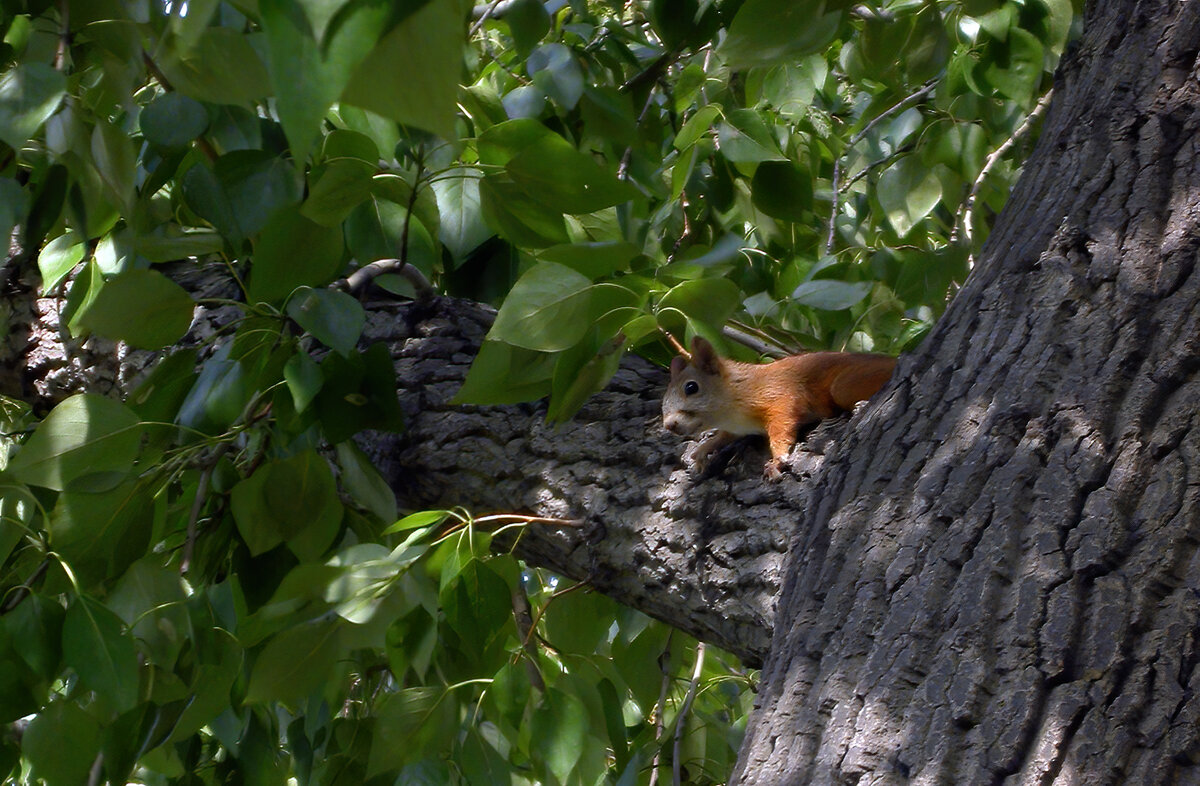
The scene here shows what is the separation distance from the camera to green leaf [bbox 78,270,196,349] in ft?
5.16

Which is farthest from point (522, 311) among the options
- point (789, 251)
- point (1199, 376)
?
point (789, 251)

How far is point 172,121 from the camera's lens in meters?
1.38

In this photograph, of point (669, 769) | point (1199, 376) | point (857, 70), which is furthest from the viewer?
point (857, 70)

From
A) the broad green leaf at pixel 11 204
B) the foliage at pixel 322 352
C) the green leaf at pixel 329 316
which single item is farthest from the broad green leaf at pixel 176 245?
the broad green leaf at pixel 11 204

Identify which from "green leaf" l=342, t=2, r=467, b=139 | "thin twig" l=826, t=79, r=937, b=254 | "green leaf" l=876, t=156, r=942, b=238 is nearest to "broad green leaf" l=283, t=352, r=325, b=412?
"green leaf" l=342, t=2, r=467, b=139

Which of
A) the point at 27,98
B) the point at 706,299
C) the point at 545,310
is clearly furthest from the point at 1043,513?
the point at 27,98

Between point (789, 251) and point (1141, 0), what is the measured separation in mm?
1302

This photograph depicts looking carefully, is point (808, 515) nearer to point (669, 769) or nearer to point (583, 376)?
point (583, 376)

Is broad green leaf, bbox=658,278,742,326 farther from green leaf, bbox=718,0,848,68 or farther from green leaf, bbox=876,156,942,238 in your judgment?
green leaf, bbox=876,156,942,238

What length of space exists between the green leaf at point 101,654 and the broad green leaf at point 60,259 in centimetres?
107

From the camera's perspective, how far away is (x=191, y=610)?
146 centimetres

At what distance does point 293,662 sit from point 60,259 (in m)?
1.19

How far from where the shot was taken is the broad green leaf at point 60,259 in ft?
6.99

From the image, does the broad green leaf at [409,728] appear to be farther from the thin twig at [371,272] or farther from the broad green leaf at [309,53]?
the broad green leaf at [309,53]
